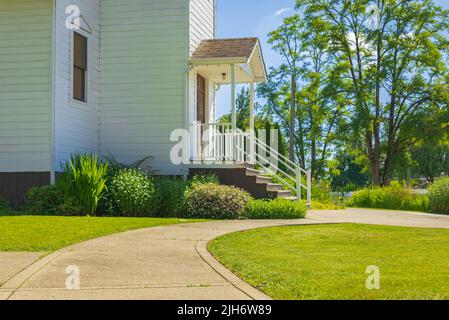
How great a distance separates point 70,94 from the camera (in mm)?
14648

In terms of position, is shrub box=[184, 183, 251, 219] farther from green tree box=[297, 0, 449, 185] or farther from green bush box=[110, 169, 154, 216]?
green tree box=[297, 0, 449, 185]

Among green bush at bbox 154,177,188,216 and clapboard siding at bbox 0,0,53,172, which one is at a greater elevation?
clapboard siding at bbox 0,0,53,172

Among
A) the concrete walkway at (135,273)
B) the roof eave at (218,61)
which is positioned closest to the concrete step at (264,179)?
the roof eave at (218,61)

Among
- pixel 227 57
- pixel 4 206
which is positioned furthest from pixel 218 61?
pixel 4 206

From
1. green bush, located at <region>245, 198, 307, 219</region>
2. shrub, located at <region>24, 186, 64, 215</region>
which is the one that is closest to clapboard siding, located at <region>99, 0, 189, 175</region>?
shrub, located at <region>24, 186, 64, 215</region>

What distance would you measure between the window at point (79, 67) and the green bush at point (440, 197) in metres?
10.5

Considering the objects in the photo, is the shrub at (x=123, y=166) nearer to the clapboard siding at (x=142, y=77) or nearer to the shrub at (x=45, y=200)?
the clapboard siding at (x=142, y=77)

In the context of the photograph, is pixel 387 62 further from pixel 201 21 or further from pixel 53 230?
pixel 53 230

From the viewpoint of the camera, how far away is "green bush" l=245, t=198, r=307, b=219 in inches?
490

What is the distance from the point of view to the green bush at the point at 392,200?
18.7 metres

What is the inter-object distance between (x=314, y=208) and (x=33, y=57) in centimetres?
849

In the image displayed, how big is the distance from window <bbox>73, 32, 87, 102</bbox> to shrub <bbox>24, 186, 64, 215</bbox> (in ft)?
9.92

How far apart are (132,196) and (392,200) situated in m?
10.8
